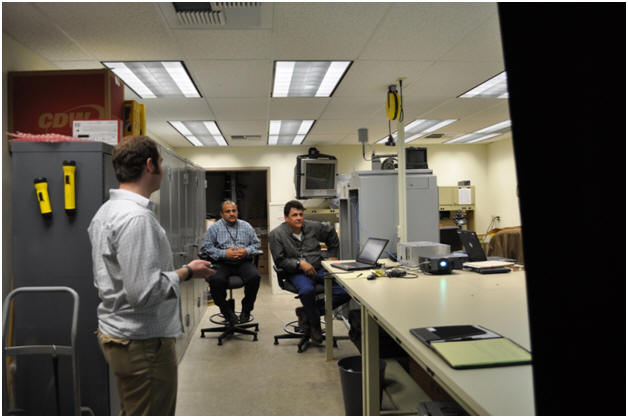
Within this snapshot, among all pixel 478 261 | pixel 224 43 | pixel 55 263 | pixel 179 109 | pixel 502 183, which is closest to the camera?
pixel 55 263

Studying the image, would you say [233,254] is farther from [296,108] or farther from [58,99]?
[58,99]

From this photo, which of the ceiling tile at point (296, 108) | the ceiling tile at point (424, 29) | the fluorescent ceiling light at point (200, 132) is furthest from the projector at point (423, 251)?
the fluorescent ceiling light at point (200, 132)

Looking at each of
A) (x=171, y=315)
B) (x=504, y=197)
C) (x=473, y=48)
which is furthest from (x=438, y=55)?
(x=504, y=197)

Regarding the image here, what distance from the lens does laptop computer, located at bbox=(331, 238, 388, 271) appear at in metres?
3.01

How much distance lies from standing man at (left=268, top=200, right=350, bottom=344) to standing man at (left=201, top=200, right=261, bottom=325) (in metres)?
0.39

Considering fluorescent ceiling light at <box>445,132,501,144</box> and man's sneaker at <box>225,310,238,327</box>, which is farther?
fluorescent ceiling light at <box>445,132,501,144</box>

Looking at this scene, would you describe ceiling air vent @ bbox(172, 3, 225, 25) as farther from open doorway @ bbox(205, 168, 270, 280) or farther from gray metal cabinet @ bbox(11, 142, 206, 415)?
open doorway @ bbox(205, 168, 270, 280)

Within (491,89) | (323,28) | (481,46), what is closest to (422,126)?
(491,89)

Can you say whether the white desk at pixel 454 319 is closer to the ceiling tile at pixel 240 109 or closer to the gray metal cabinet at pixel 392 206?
the gray metal cabinet at pixel 392 206

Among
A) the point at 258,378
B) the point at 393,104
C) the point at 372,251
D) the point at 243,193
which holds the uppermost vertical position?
the point at 393,104

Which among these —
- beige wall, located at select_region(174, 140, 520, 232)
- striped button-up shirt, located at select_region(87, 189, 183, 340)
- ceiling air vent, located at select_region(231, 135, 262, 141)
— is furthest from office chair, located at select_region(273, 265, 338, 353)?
beige wall, located at select_region(174, 140, 520, 232)

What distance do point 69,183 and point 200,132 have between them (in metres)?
4.11

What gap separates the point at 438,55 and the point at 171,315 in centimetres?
285

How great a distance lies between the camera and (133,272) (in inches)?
52.4
